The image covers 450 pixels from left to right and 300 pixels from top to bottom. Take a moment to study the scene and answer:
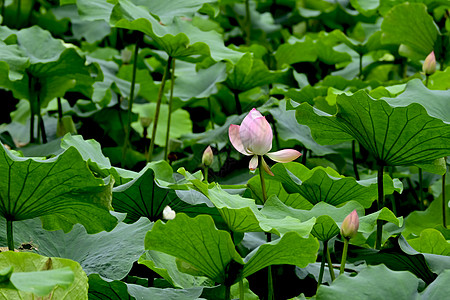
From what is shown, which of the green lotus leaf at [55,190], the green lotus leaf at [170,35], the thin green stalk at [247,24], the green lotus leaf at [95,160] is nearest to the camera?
the green lotus leaf at [55,190]

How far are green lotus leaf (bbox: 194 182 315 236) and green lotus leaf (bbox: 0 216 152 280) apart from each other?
178 mm

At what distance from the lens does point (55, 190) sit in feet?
3.34

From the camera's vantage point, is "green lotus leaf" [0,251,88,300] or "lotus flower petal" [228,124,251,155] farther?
"lotus flower petal" [228,124,251,155]

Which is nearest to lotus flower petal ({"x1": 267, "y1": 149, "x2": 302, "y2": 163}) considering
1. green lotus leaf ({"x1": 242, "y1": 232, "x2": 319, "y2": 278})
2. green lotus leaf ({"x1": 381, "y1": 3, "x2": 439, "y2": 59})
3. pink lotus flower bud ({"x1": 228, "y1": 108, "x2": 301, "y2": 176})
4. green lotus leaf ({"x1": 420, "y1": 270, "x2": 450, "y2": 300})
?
pink lotus flower bud ({"x1": 228, "y1": 108, "x2": 301, "y2": 176})

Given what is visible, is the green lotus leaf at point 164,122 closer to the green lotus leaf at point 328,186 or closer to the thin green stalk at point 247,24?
the thin green stalk at point 247,24

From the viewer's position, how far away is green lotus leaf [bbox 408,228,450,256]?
1.22 metres

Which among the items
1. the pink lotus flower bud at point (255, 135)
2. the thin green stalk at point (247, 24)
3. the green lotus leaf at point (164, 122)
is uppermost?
the pink lotus flower bud at point (255, 135)

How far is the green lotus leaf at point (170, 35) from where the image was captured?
1.60m

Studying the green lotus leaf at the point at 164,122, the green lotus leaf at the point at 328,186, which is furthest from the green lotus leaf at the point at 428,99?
the green lotus leaf at the point at 164,122

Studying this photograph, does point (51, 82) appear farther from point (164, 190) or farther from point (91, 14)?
point (164, 190)

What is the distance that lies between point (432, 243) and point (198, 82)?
4.06ft

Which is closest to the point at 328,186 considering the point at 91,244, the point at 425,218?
the point at 91,244

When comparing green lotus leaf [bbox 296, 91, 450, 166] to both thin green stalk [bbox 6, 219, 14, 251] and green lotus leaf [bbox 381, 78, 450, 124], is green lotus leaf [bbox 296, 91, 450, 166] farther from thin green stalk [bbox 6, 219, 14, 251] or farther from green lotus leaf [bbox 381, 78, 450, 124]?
thin green stalk [bbox 6, 219, 14, 251]

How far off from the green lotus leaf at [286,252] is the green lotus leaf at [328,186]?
0.30 m
